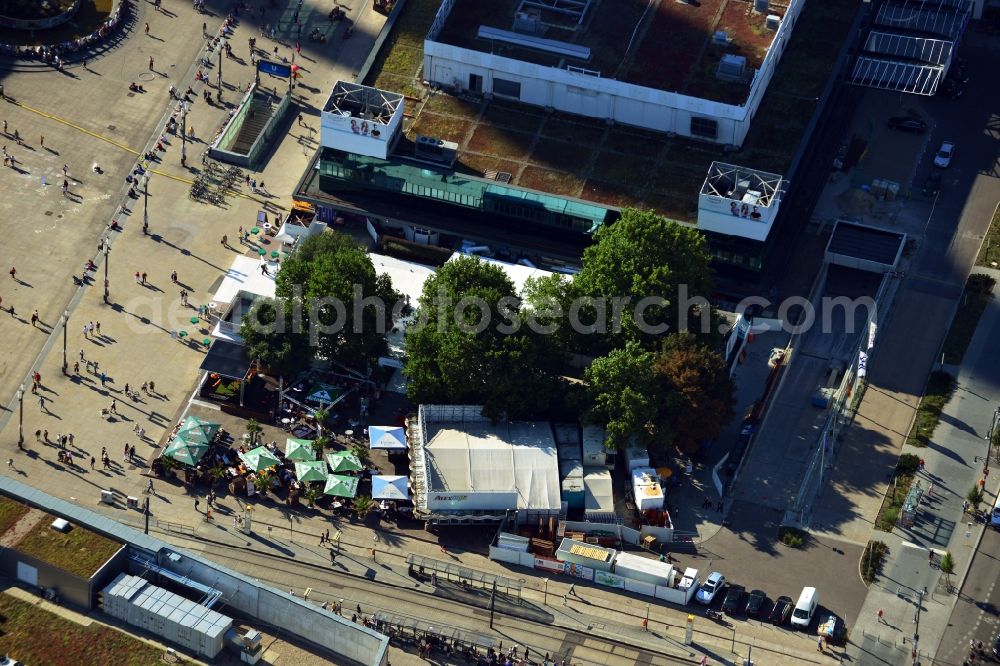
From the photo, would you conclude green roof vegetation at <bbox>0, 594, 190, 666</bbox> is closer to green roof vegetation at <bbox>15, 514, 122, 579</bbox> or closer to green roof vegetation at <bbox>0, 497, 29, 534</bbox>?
green roof vegetation at <bbox>15, 514, 122, 579</bbox>

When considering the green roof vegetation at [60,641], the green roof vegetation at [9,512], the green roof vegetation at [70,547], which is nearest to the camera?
the green roof vegetation at [60,641]

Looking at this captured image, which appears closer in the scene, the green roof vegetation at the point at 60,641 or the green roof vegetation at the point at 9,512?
the green roof vegetation at the point at 60,641

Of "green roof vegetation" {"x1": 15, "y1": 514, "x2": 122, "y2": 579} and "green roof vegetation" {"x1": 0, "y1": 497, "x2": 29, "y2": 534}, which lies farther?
"green roof vegetation" {"x1": 0, "y1": 497, "x2": 29, "y2": 534}

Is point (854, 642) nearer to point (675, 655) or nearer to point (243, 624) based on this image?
point (675, 655)

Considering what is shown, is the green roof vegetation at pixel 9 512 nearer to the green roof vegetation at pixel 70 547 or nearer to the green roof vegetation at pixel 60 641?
the green roof vegetation at pixel 70 547

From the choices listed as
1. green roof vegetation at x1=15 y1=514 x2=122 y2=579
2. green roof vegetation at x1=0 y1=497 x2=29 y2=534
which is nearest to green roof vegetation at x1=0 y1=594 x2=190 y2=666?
green roof vegetation at x1=15 y1=514 x2=122 y2=579

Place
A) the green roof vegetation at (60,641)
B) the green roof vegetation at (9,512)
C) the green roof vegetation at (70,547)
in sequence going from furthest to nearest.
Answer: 1. the green roof vegetation at (9,512)
2. the green roof vegetation at (70,547)
3. the green roof vegetation at (60,641)

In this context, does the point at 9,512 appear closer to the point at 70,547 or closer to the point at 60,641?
the point at 70,547

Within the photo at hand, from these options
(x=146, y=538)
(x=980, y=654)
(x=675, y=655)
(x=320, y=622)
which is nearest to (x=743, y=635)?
(x=675, y=655)

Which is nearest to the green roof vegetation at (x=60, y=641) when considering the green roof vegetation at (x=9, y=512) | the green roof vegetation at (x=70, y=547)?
the green roof vegetation at (x=70, y=547)
